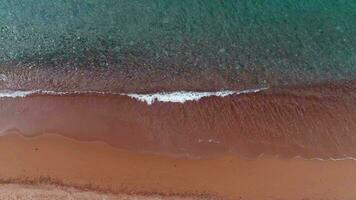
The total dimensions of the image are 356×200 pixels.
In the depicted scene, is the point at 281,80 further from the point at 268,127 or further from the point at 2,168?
the point at 2,168

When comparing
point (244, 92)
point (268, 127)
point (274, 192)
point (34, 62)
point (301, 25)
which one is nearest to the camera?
point (274, 192)

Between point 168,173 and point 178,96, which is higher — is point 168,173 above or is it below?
below

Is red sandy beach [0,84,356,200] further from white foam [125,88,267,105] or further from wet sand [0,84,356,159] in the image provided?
white foam [125,88,267,105]

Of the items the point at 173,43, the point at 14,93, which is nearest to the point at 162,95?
the point at 173,43

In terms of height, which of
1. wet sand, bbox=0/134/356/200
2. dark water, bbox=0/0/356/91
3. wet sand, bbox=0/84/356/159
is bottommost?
wet sand, bbox=0/134/356/200

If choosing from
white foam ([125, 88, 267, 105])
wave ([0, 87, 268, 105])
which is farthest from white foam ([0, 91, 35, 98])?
white foam ([125, 88, 267, 105])

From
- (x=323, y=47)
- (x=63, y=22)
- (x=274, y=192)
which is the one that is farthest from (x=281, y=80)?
(x=63, y=22)

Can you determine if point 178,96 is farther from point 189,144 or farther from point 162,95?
point 189,144
